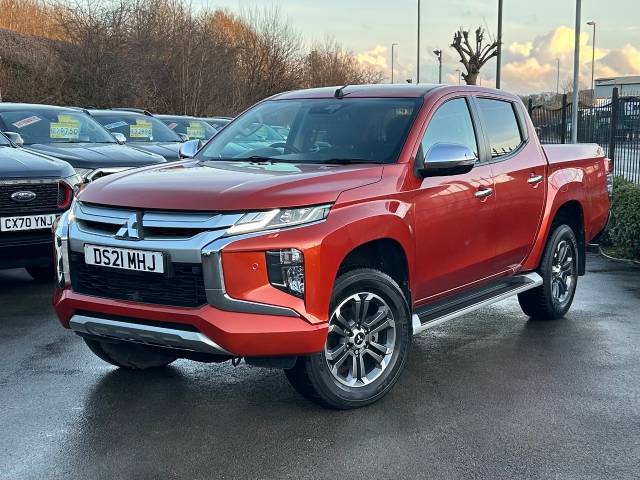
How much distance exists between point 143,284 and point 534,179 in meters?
3.20

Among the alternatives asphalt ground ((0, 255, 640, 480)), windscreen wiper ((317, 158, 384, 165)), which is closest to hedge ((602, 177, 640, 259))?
asphalt ground ((0, 255, 640, 480))

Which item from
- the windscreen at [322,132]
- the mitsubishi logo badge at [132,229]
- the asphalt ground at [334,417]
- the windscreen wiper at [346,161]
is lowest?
the asphalt ground at [334,417]

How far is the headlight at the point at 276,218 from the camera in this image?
3709 mm

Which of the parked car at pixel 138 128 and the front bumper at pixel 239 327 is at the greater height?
the parked car at pixel 138 128

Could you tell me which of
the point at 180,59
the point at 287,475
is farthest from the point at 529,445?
the point at 180,59

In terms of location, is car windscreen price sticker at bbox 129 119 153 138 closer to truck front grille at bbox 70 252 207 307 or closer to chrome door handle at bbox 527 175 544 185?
chrome door handle at bbox 527 175 544 185

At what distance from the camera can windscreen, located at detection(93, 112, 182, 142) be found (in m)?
12.5

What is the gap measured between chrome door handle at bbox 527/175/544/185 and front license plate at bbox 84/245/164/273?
308 centimetres

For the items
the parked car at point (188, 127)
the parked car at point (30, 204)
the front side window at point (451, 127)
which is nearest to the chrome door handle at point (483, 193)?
the front side window at point (451, 127)

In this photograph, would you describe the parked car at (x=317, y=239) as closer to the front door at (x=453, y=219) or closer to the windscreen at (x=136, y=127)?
the front door at (x=453, y=219)

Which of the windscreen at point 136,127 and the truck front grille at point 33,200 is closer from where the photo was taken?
the truck front grille at point 33,200

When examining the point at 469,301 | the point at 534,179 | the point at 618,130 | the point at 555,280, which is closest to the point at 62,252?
the point at 469,301

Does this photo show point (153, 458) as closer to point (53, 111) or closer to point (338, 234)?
point (338, 234)

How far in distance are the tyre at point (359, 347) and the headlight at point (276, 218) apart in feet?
1.27
